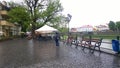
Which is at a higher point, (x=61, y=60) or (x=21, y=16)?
(x=21, y=16)

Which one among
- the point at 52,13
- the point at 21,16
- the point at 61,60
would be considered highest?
the point at 52,13

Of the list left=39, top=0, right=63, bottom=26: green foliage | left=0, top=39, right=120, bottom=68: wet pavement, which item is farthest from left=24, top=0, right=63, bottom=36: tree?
left=0, top=39, right=120, bottom=68: wet pavement

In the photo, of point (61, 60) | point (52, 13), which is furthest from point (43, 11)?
point (61, 60)

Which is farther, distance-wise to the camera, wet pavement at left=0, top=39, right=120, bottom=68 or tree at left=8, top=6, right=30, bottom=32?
tree at left=8, top=6, right=30, bottom=32

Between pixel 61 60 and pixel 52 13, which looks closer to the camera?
pixel 61 60

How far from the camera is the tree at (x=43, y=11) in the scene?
2301 inches

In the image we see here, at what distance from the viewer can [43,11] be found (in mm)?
58844

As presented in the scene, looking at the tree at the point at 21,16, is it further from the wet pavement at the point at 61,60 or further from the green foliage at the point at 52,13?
the wet pavement at the point at 61,60

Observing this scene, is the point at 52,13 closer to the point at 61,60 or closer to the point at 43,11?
the point at 43,11

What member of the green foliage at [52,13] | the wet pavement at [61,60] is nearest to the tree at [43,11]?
the green foliage at [52,13]

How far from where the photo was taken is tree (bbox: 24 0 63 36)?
58438mm

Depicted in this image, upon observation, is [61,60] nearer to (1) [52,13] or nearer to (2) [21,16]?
(1) [52,13]

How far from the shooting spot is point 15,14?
61.1m

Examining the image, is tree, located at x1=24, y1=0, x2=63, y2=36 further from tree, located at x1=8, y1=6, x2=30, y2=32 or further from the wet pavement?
the wet pavement
